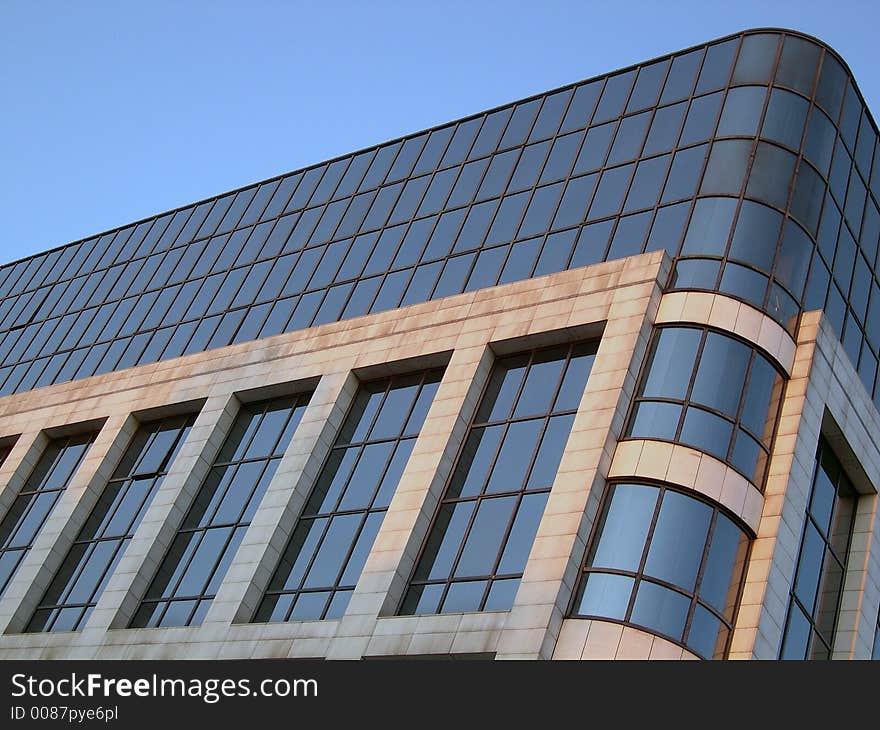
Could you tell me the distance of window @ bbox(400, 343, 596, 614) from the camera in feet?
108

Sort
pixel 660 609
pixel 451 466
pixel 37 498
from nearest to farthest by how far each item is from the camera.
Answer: pixel 660 609 → pixel 451 466 → pixel 37 498

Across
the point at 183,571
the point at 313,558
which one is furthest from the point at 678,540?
the point at 183,571

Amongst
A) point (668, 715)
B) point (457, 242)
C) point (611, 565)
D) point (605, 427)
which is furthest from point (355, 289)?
point (668, 715)

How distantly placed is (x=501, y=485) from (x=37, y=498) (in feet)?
66.6

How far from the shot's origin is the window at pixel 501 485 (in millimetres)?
32875

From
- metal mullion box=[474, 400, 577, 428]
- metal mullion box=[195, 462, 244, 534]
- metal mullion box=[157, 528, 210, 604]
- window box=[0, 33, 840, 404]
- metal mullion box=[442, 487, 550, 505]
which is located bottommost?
metal mullion box=[157, 528, 210, 604]

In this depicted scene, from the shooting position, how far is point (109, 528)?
142ft

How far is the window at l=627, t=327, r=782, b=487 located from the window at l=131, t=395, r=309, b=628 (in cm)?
1285

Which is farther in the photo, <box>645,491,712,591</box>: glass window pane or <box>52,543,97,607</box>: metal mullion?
<box>52,543,97,607</box>: metal mullion

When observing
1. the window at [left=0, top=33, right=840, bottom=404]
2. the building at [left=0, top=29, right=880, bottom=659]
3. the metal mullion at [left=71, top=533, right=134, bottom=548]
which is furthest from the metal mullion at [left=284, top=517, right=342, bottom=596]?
the window at [left=0, top=33, right=840, bottom=404]

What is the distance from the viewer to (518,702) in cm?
2034

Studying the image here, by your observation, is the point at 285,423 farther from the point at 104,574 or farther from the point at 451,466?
the point at 451,466

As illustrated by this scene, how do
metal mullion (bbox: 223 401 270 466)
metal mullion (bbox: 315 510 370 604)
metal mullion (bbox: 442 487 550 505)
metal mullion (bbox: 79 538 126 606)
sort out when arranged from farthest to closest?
metal mullion (bbox: 223 401 270 466) < metal mullion (bbox: 79 538 126 606) < metal mullion (bbox: 315 510 370 604) < metal mullion (bbox: 442 487 550 505)

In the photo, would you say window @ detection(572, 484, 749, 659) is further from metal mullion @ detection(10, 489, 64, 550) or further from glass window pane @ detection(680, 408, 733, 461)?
metal mullion @ detection(10, 489, 64, 550)
